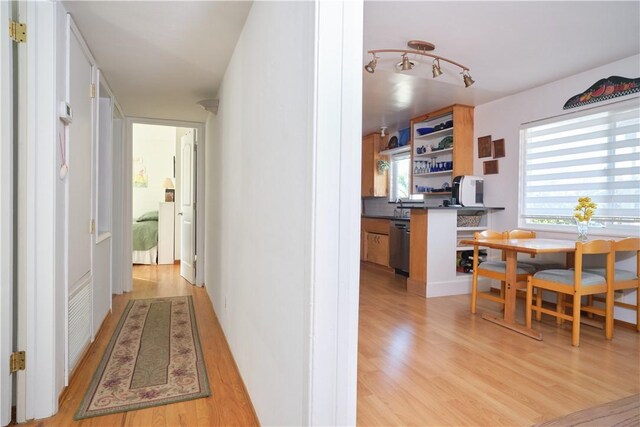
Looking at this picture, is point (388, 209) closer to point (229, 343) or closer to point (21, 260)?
point (229, 343)

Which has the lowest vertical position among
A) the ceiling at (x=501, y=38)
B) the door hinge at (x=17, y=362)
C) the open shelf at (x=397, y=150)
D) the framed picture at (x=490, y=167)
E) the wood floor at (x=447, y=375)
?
the wood floor at (x=447, y=375)

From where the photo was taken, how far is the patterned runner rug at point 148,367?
194 cm

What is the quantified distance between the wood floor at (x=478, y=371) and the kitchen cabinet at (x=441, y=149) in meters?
2.24

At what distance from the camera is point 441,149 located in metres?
5.00

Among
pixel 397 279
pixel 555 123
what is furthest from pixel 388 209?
pixel 555 123

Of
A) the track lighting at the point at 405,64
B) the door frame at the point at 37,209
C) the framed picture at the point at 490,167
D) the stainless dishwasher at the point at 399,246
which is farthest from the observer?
the stainless dishwasher at the point at 399,246

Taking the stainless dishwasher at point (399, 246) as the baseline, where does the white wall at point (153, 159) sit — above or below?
above

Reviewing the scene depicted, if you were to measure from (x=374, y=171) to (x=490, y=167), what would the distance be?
2395 mm

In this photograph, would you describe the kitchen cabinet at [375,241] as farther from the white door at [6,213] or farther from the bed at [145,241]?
the white door at [6,213]

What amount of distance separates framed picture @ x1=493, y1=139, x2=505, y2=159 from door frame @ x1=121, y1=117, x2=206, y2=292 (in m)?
3.73

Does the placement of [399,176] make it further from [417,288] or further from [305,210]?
[305,210]

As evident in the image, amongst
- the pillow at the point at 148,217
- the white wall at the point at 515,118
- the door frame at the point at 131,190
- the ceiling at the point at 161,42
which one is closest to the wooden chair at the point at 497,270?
the white wall at the point at 515,118

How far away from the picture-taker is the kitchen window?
6.36 metres


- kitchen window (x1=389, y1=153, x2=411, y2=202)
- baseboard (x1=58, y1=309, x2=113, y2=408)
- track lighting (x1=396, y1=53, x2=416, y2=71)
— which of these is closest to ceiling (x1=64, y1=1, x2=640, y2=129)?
track lighting (x1=396, y1=53, x2=416, y2=71)
